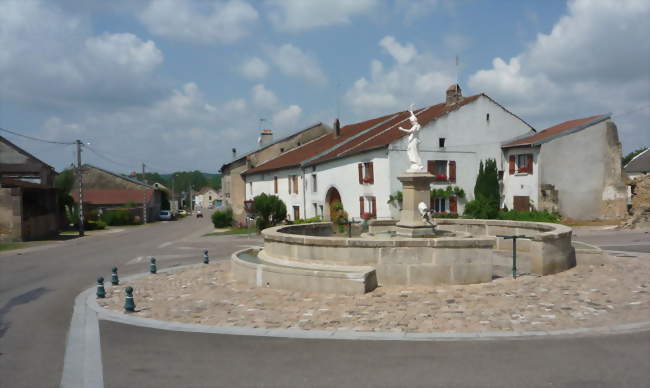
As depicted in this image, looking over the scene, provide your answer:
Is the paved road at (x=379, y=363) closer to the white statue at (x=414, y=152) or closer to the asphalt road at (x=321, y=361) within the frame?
the asphalt road at (x=321, y=361)

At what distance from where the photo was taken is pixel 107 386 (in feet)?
18.7

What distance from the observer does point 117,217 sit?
48.8 m

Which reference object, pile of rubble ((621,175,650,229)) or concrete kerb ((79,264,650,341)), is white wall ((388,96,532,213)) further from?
concrete kerb ((79,264,650,341))

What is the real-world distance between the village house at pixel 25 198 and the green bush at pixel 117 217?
8.65 meters

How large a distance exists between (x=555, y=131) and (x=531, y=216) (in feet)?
22.9

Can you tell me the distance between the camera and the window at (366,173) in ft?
91.5

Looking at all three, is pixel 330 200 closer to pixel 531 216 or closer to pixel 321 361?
pixel 531 216

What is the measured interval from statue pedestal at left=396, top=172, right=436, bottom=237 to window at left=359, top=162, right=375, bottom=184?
14.8 meters

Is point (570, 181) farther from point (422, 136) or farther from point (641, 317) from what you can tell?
point (641, 317)

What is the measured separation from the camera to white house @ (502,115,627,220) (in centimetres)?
2897

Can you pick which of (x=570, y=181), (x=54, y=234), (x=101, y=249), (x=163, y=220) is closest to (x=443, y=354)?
(x=101, y=249)

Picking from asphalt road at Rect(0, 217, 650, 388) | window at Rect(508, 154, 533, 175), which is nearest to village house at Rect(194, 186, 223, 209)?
window at Rect(508, 154, 533, 175)

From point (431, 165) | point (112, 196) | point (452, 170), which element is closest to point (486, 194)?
point (452, 170)

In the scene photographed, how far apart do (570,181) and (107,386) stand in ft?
98.9
